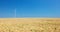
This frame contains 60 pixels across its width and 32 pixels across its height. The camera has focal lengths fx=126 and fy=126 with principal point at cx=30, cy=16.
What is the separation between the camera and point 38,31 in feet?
33.7

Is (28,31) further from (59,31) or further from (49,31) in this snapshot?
(59,31)

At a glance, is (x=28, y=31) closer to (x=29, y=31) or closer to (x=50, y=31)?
(x=29, y=31)

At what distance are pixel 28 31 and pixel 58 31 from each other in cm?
248

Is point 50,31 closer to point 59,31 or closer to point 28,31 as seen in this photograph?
point 59,31

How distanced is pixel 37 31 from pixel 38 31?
86 mm

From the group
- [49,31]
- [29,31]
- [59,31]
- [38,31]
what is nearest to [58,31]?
[59,31]

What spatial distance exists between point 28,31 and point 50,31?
1810 mm

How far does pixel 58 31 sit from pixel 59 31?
0.28ft

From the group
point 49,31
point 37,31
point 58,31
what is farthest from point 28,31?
point 58,31

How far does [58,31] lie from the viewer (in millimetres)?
10438

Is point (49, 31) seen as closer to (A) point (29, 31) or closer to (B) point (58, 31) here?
(B) point (58, 31)

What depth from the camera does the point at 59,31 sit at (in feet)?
34.3

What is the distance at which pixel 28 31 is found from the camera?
10.5 meters

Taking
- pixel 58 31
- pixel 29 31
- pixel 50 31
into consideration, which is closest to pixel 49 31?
pixel 50 31
